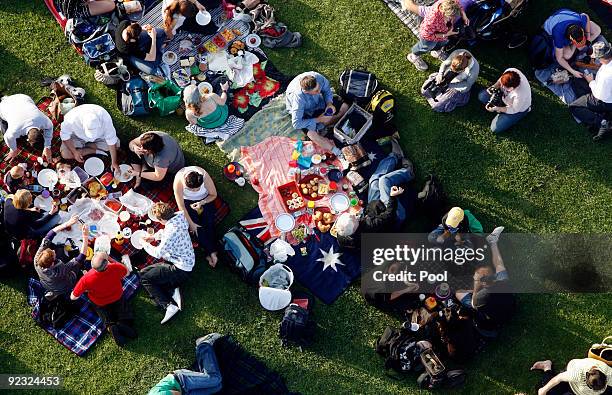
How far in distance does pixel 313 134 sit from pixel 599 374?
262 inches

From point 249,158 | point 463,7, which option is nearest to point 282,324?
point 249,158

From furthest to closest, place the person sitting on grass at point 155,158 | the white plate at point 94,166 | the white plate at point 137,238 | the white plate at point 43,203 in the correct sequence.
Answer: the white plate at point 94,166
the white plate at point 43,203
the white plate at point 137,238
the person sitting on grass at point 155,158

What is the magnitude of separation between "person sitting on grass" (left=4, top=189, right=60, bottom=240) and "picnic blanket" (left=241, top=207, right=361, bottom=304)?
4.53m

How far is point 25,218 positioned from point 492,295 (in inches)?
332

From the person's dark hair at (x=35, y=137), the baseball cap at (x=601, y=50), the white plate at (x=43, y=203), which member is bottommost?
the white plate at (x=43, y=203)

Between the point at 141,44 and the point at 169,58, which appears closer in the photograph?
the point at 141,44

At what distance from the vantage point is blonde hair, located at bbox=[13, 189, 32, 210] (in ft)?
43.7

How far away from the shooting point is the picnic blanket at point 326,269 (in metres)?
14.0

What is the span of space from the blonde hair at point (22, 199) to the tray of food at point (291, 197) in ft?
14.9

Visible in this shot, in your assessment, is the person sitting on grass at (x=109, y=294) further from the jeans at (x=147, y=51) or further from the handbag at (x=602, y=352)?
the handbag at (x=602, y=352)

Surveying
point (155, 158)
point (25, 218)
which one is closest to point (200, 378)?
point (155, 158)

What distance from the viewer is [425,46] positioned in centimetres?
1481

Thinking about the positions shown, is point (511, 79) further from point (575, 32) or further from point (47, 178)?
point (47, 178)

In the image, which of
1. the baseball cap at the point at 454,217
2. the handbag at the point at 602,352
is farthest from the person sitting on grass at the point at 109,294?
the handbag at the point at 602,352
